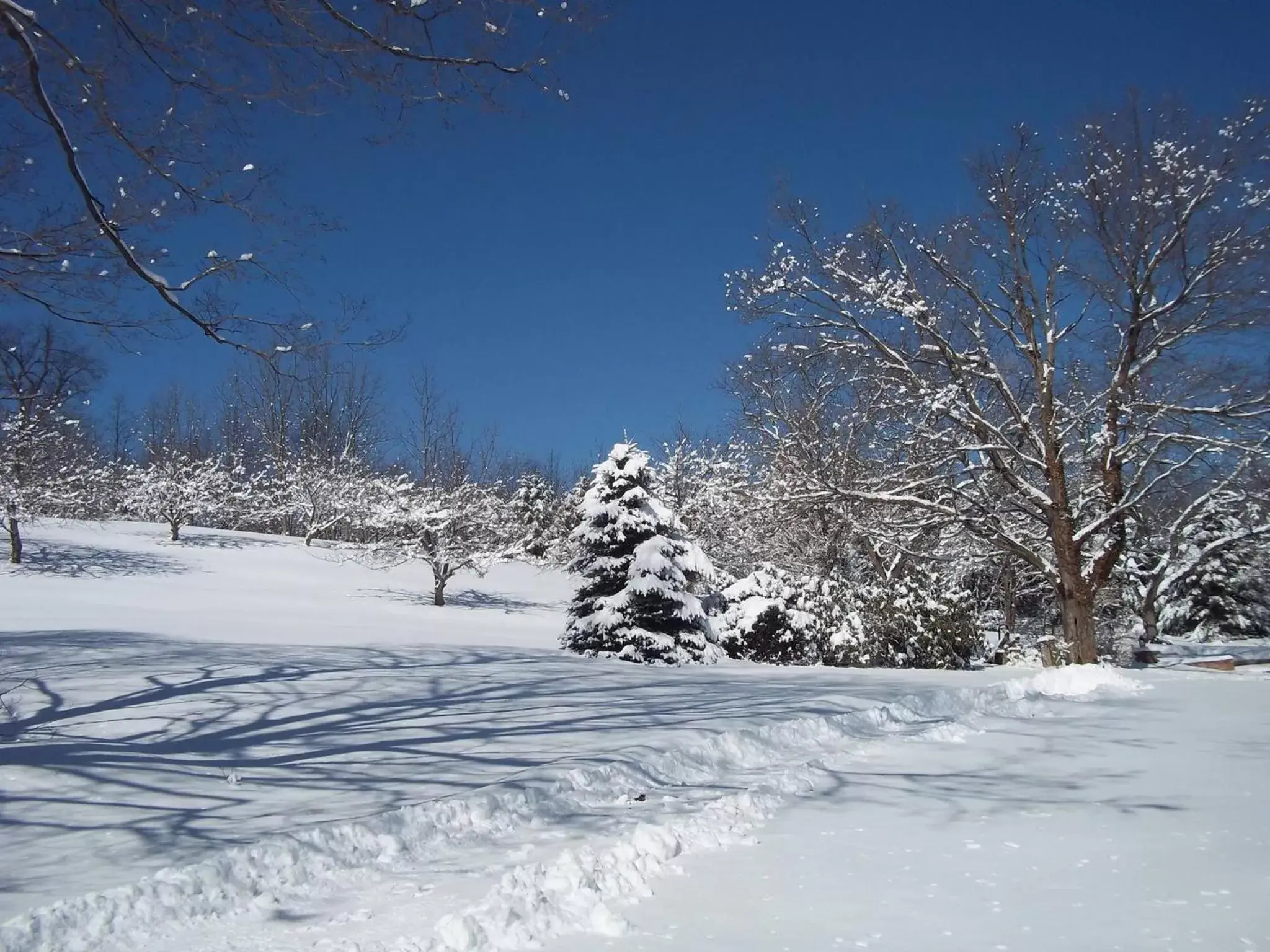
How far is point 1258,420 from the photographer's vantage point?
45.2 ft

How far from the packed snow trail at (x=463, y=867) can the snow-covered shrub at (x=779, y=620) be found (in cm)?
1094

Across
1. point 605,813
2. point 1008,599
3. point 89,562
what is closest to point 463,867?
point 605,813

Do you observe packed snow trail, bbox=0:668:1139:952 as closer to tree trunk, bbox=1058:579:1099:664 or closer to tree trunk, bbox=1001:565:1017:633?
tree trunk, bbox=1058:579:1099:664

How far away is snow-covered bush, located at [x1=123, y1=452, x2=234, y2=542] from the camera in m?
35.2

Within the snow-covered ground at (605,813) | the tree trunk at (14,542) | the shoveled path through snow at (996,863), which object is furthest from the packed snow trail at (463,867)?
the tree trunk at (14,542)

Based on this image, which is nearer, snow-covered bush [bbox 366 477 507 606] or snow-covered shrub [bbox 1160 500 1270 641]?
snow-covered shrub [bbox 1160 500 1270 641]

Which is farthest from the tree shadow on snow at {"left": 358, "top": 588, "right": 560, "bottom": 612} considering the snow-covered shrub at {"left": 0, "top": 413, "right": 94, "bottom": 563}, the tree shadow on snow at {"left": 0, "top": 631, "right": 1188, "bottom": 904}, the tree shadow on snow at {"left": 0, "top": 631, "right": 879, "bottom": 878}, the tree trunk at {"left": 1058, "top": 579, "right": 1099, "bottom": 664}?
the tree trunk at {"left": 1058, "top": 579, "right": 1099, "bottom": 664}

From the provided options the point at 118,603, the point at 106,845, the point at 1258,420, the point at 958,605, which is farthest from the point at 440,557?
the point at 106,845

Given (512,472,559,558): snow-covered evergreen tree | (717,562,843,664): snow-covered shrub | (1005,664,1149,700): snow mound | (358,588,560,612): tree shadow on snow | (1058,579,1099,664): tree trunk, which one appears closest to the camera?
(1005,664,1149,700): snow mound

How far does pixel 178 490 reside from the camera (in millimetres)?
35125

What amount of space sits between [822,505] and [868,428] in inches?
148

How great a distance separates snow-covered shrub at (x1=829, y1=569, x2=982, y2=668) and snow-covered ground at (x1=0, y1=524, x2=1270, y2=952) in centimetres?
493

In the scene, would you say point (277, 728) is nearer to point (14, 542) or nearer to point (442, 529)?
point (442, 529)

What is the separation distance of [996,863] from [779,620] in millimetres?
13287
